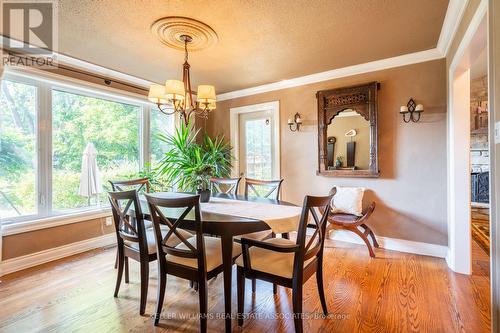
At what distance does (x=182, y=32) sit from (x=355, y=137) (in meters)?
2.48

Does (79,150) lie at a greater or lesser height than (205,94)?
lesser

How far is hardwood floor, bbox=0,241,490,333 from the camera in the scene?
169 centimetres

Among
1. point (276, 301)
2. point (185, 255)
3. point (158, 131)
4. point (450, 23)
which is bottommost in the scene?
point (276, 301)

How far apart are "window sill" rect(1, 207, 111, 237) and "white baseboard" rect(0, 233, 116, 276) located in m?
0.28

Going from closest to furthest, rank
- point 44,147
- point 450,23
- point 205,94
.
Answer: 1. point 450,23
2. point 205,94
3. point 44,147

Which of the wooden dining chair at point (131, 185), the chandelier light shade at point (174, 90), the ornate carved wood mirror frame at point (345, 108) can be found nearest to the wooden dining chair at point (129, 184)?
the wooden dining chair at point (131, 185)

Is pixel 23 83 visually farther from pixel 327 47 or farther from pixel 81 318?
pixel 327 47

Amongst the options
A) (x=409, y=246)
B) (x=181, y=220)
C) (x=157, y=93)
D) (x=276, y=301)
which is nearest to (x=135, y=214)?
(x=181, y=220)

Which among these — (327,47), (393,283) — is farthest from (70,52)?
(393,283)

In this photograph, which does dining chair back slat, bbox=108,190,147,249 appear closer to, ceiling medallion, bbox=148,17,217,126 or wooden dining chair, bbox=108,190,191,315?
wooden dining chair, bbox=108,190,191,315

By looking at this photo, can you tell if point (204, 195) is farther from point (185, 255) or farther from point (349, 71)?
point (349, 71)

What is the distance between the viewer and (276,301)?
1989 millimetres

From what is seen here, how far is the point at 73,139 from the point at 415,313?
13.1ft

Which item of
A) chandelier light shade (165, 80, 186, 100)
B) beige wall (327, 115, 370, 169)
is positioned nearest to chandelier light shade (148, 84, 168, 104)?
chandelier light shade (165, 80, 186, 100)
